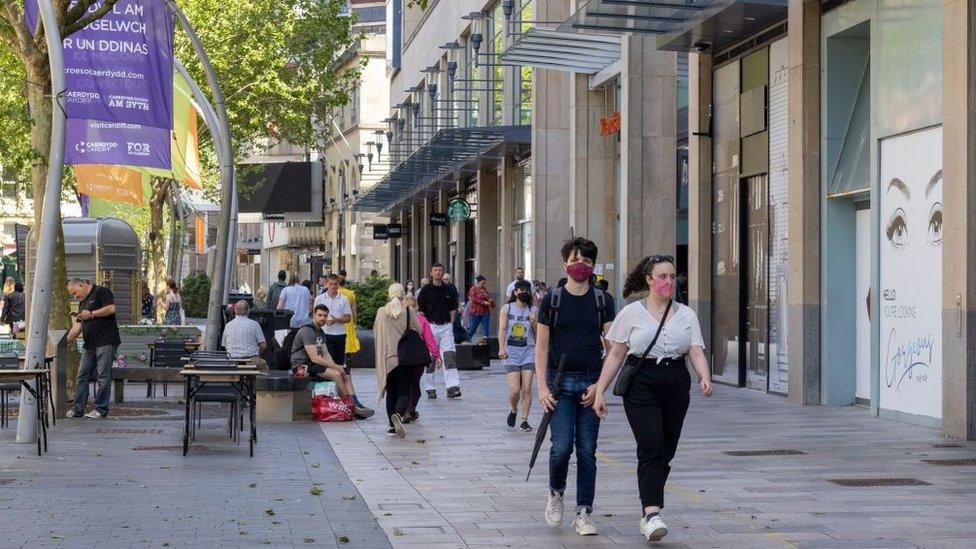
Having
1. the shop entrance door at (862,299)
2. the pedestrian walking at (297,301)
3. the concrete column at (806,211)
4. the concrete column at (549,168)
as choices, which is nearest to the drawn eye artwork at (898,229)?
the shop entrance door at (862,299)

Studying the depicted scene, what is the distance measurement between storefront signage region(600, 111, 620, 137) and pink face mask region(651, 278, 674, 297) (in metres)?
20.9

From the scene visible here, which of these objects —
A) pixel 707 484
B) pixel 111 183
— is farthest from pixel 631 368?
pixel 111 183

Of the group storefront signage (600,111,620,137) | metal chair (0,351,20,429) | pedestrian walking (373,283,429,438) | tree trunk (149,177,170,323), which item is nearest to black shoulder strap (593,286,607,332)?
pedestrian walking (373,283,429,438)

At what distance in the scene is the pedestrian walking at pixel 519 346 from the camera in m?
Answer: 16.8

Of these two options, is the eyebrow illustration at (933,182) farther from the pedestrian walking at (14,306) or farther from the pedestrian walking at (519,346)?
the pedestrian walking at (14,306)

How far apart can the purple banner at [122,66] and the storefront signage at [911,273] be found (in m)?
7.93

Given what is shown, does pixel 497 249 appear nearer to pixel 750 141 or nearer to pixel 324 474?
pixel 750 141

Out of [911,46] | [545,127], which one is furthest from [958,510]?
[545,127]

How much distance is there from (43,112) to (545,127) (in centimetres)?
1644

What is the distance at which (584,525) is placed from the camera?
→ 935 cm

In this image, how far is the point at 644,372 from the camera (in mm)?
9273

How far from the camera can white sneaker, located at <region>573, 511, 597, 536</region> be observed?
931 cm

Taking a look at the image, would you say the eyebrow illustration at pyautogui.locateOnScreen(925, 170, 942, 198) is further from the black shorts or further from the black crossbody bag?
the black shorts

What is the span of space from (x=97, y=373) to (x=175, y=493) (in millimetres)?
7454
